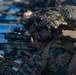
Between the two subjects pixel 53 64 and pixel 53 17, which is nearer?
pixel 53 64

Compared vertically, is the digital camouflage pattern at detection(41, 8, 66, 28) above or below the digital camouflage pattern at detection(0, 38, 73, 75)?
above

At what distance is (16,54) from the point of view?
3750mm

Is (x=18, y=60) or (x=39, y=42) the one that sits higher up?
(x=39, y=42)

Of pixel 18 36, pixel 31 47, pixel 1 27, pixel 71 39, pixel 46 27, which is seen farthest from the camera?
pixel 1 27

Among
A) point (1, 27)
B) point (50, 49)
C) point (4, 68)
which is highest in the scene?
point (50, 49)

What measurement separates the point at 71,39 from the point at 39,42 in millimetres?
404

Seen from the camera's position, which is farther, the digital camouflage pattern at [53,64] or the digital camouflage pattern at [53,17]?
the digital camouflage pattern at [53,17]

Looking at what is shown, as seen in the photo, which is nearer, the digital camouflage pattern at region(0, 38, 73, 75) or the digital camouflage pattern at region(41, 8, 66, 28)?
the digital camouflage pattern at region(0, 38, 73, 75)

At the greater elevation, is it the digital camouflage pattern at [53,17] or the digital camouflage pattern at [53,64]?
the digital camouflage pattern at [53,17]

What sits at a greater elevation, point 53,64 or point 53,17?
point 53,17

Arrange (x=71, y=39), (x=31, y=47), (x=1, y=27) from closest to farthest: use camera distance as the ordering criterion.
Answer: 1. (x=71, y=39)
2. (x=31, y=47)
3. (x=1, y=27)

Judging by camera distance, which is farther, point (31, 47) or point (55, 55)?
point (31, 47)

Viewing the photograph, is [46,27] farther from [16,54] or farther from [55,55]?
[16,54]

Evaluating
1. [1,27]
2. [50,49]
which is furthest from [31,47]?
[1,27]
